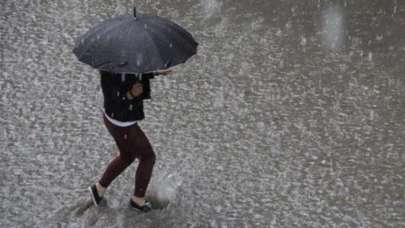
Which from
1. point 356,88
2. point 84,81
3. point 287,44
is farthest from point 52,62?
point 356,88

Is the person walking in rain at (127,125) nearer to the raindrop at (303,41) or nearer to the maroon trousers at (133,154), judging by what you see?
the maroon trousers at (133,154)

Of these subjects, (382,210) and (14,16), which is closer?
(382,210)

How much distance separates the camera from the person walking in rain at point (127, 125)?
182 inches

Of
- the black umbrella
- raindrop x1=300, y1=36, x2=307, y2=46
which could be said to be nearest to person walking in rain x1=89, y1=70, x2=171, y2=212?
the black umbrella

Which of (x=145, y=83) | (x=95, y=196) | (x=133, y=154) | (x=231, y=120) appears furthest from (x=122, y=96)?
(x=231, y=120)

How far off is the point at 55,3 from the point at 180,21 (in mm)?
1779

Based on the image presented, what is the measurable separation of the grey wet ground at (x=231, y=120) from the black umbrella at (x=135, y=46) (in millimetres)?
1300

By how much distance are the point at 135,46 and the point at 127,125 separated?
612 millimetres

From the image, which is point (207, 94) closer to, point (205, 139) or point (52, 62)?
point (205, 139)

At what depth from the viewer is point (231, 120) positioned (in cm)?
644

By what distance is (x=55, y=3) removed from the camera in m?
8.91

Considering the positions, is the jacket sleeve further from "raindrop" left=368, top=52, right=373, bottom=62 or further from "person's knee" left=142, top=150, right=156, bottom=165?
"raindrop" left=368, top=52, right=373, bottom=62

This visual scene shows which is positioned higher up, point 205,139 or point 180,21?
point 180,21

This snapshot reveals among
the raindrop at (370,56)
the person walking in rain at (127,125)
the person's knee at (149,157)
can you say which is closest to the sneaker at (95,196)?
the person walking in rain at (127,125)
